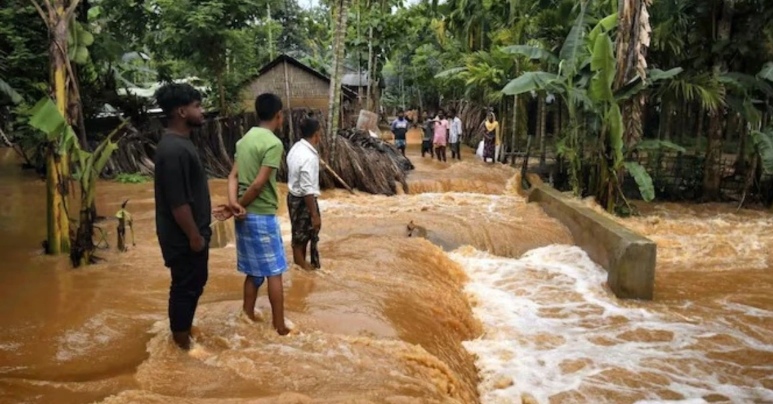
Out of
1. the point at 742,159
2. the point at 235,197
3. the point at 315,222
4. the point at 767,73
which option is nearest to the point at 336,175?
the point at 315,222

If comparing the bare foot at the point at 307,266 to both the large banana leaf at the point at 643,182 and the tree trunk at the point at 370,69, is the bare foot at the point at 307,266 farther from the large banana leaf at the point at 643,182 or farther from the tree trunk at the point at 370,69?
the tree trunk at the point at 370,69

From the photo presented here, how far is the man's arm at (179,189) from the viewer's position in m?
3.46

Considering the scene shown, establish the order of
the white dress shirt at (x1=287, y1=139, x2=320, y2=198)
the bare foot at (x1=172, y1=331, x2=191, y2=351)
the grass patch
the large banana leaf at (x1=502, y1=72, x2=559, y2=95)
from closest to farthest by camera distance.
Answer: the bare foot at (x1=172, y1=331, x2=191, y2=351) → the white dress shirt at (x1=287, y1=139, x2=320, y2=198) → the large banana leaf at (x1=502, y1=72, x2=559, y2=95) → the grass patch

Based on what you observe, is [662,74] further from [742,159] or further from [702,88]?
[742,159]

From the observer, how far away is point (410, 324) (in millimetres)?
5270

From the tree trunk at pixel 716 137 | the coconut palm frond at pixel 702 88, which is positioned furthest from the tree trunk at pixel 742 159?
the coconut palm frond at pixel 702 88

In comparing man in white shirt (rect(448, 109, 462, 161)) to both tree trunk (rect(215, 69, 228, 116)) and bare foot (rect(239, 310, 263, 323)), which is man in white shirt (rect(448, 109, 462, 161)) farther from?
bare foot (rect(239, 310, 263, 323))

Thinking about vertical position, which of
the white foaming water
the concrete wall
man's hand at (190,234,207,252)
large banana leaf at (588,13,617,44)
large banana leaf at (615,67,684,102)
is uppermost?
large banana leaf at (588,13,617,44)

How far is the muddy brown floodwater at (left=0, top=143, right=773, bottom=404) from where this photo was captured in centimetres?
377

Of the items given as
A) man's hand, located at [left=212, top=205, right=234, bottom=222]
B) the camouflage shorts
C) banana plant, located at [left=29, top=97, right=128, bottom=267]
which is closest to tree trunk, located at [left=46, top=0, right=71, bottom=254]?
banana plant, located at [left=29, top=97, right=128, bottom=267]

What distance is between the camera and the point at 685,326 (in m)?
6.64

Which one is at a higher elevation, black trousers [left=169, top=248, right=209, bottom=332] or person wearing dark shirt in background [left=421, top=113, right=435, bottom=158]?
person wearing dark shirt in background [left=421, top=113, right=435, bottom=158]

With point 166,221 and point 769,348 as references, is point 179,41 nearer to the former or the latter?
point 166,221

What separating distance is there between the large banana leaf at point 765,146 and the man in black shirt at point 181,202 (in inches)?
464
